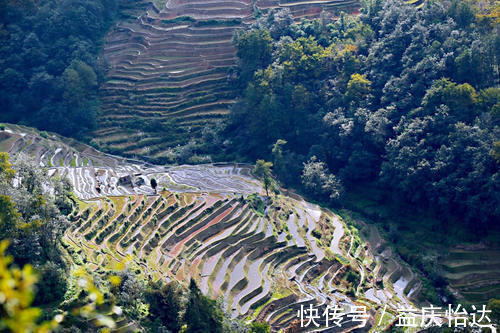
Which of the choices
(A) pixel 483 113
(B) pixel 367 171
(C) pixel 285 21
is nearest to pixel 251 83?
(C) pixel 285 21

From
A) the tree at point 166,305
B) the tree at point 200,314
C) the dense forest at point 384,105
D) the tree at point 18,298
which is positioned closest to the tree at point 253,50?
the dense forest at point 384,105

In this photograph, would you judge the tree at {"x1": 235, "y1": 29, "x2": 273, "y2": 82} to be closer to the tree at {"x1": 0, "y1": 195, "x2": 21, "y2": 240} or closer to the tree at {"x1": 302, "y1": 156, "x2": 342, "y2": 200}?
the tree at {"x1": 302, "y1": 156, "x2": 342, "y2": 200}

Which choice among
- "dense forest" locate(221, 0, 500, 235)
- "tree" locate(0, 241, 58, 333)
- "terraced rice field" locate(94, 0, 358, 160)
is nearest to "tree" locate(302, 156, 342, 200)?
"dense forest" locate(221, 0, 500, 235)

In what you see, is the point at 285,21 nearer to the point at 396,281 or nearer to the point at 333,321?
the point at 396,281

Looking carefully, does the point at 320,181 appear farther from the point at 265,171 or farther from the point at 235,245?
the point at 235,245

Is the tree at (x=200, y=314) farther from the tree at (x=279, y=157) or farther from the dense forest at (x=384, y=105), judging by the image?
the tree at (x=279, y=157)

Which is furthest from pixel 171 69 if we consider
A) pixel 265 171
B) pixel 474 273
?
pixel 474 273

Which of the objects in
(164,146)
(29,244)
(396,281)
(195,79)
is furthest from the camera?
(195,79)
